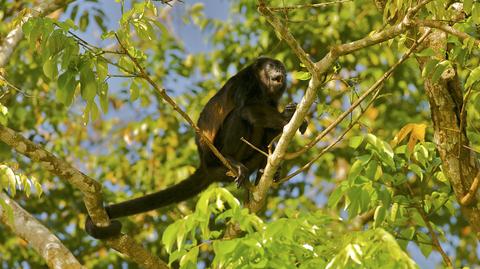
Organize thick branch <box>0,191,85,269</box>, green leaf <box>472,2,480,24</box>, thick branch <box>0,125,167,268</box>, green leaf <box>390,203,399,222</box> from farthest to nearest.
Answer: thick branch <box>0,191,85,269</box> → green leaf <box>390,203,399,222</box> → thick branch <box>0,125,167,268</box> → green leaf <box>472,2,480,24</box>

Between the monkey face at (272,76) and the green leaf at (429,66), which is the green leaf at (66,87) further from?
the monkey face at (272,76)

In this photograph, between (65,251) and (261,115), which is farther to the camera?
(261,115)

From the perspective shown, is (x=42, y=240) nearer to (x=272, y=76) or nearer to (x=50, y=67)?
(x=50, y=67)

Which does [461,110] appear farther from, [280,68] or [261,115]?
[280,68]

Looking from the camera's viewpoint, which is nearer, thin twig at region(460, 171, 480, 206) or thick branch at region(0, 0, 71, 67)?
thin twig at region(460, 171, 480, 206)

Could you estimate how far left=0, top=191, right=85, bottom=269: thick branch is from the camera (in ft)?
13.2

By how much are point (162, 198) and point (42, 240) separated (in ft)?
2.99

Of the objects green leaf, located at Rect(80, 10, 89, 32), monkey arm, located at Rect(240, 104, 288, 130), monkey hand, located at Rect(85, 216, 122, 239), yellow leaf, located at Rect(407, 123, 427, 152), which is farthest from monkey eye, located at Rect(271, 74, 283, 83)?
yellow leaf, located at Rect(407, 123, 427, 152)

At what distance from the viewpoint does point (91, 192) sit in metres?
3.84

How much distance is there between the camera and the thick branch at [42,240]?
158 inches

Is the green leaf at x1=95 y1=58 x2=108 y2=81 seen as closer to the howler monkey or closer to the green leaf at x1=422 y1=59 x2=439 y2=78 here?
the howler monkey

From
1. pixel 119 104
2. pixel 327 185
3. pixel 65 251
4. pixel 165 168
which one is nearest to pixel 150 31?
pixel 65 251

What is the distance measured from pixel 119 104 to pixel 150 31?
4.93 meters

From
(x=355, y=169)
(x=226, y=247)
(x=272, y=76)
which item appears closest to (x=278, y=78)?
(x=272, y=76)
